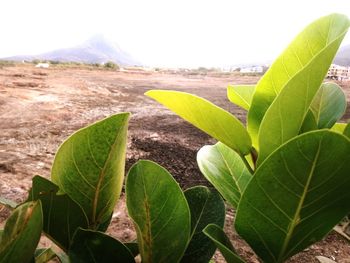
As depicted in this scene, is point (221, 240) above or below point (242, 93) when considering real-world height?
below

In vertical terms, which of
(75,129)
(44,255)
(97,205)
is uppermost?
(97,205)

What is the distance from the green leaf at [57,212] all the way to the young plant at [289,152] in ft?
0.60

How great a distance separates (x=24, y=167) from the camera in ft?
8.01

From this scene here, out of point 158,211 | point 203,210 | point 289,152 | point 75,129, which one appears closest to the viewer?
point 289,152

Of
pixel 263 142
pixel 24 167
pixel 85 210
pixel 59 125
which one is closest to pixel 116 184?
pixel 85 210

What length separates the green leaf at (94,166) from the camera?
418 millimetres

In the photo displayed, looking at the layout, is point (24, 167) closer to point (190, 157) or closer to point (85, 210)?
point (190, 157)

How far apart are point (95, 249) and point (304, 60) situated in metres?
0.35

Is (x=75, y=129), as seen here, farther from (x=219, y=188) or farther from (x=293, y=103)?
Result: (x=293, y=103)

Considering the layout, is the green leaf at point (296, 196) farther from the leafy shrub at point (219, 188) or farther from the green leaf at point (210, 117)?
the green leaf at point (210, 117)

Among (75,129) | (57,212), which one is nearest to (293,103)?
(57,212)

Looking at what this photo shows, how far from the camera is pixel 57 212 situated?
46 centimetres

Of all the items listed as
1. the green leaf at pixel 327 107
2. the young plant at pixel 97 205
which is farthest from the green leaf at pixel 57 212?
the green leaf at pixel 327 107

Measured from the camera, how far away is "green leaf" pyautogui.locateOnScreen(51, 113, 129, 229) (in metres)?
0.42
